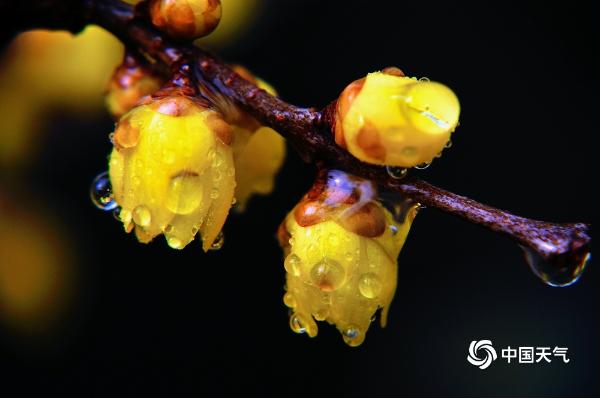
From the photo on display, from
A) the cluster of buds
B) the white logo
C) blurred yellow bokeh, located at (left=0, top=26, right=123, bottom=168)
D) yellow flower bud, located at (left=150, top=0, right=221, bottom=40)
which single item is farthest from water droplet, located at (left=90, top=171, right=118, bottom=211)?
the white logo

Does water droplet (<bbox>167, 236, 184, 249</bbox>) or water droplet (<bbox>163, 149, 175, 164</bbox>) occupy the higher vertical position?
water droplet (<bbox>163, 149, 175, 164</bbox>)

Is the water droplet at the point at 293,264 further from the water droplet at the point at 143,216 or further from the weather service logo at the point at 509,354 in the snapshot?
the weather service logo at the point at 509,354

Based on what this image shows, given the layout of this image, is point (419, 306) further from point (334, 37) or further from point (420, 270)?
point (334, 37)

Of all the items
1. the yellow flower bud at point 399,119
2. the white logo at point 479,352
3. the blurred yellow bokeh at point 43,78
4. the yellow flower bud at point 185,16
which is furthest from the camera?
the white logo at point 479,352

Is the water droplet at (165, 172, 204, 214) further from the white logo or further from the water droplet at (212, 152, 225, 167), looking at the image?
the white logo

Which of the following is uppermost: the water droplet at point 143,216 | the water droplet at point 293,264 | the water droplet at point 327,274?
the water droplet at point 327,274

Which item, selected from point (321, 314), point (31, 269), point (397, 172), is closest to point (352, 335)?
point (321, 314)

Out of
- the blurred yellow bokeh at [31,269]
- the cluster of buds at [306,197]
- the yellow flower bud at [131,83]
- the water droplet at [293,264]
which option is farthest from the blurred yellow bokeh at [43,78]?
the water droplet at [293,264]

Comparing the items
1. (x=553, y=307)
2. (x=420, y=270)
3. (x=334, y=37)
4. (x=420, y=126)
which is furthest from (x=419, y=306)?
(x=420, y=126)
